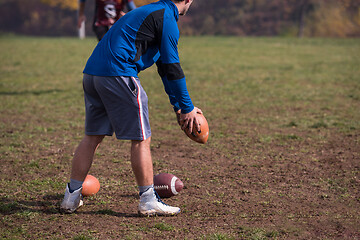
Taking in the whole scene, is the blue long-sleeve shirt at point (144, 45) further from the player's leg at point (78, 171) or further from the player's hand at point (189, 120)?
the player's leg at point (78, 171)

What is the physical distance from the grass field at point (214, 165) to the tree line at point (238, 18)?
2671 centimetres

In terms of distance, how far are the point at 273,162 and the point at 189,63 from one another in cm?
1036

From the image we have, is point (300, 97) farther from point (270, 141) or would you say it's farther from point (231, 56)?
point (231, 56)

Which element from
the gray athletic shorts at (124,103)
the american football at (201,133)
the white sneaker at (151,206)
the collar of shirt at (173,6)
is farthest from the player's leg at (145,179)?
the collar of shirt at (173,6)

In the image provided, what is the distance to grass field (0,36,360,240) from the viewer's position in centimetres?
369

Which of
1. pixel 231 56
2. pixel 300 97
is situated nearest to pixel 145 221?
pixel 300 97

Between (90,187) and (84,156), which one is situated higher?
(84,156)

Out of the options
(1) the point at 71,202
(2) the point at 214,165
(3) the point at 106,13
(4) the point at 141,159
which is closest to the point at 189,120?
(4) the point at 141,159

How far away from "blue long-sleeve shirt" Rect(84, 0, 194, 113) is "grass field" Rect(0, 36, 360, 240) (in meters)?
1.14

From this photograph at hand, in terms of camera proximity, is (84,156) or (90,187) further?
(90,187)

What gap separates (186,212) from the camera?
157 inches

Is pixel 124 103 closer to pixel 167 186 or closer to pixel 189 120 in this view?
pixel 189 120

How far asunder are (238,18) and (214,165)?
1652 inches

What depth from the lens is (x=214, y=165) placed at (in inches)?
209
